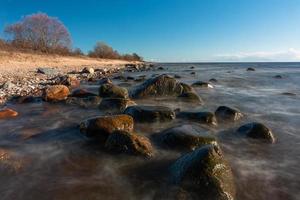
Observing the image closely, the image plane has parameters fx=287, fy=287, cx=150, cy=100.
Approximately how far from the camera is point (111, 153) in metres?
4.93

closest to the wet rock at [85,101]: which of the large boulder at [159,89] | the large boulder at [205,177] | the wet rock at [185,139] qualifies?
the large boulder at [159,89]

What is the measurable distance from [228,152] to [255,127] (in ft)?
3.85

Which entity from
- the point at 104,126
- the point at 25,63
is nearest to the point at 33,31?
the point at 25,63

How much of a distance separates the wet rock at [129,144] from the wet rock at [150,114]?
173 centimetres

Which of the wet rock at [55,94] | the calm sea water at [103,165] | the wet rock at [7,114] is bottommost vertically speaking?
the calm sea water at [103,165]

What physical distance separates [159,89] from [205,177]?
728 centimetres

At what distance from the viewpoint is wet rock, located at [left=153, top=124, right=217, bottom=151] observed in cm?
514

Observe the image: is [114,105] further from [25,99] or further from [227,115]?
[25,99]

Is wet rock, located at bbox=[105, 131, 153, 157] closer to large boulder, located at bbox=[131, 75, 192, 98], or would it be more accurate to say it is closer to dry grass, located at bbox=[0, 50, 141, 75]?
large boulder, located at bbox=[131, 75, 192, 98]

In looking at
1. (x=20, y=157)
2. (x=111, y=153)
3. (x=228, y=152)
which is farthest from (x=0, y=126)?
(x=228, y=152)

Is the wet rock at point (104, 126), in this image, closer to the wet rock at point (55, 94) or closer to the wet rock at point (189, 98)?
the wet rock at point (55, 94)

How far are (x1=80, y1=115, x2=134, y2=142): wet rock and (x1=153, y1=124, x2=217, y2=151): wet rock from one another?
0.74m

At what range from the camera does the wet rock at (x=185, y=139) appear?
202 inches

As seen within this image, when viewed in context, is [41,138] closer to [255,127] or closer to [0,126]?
[0,126]
